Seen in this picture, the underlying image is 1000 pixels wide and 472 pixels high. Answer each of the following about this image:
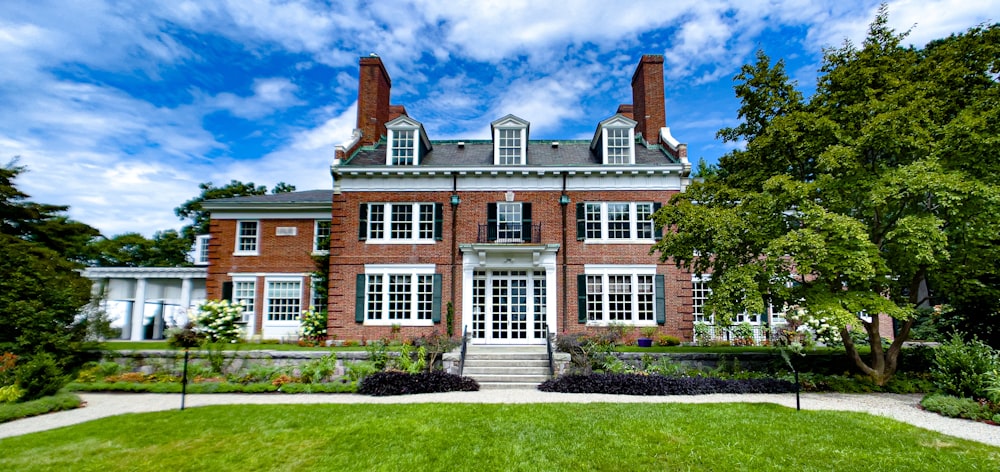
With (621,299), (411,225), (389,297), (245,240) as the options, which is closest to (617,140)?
(621,299)

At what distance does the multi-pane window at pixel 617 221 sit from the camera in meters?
16.4

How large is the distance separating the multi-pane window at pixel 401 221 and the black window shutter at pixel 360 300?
1506 millimetres

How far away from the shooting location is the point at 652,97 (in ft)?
60.1

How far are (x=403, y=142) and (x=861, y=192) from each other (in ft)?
44.2

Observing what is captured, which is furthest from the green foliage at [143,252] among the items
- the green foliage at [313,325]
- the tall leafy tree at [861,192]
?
the tall leafy tree at [861,192]

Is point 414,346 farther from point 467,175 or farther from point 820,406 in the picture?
point 820,406

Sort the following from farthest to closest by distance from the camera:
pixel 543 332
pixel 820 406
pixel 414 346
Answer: pixel 543 332, pixel 414 346, pixel 820 406

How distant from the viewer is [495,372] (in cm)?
1231

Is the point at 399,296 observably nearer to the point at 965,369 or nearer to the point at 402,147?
the point at 402,147

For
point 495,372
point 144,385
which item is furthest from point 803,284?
point 144,385

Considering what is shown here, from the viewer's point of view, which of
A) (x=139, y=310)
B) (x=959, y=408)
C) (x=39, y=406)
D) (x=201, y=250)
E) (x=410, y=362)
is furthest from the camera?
(x=201, y=250)

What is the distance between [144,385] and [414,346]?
251 inches

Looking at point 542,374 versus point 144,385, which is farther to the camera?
point 542,374

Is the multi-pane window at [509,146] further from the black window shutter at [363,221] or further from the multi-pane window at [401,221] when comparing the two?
the black window shutter at [363,221]
